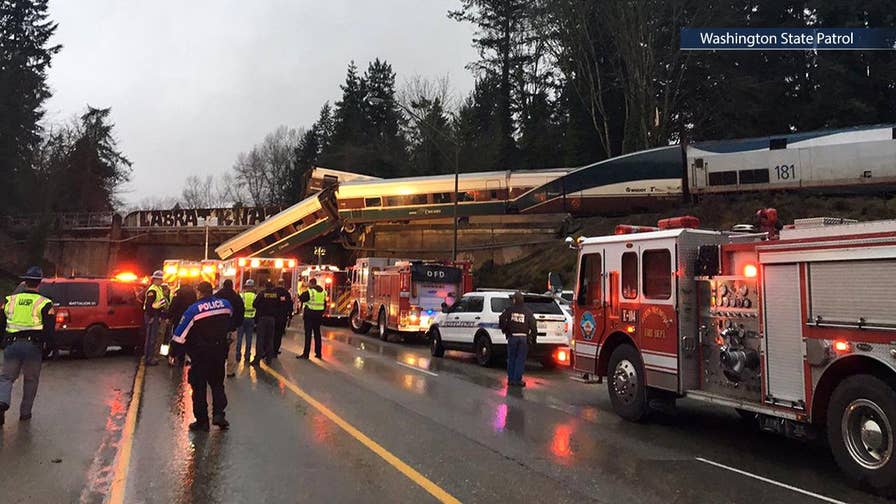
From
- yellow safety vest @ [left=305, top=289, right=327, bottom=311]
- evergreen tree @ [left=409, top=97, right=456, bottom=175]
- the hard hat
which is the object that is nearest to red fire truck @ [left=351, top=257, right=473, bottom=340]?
yellow safety vest @ [left=305, top=289, right=327, bottom=311]

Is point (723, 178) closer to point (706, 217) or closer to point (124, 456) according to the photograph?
point (706, 217)

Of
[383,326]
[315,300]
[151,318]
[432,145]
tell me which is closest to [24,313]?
[151,318]

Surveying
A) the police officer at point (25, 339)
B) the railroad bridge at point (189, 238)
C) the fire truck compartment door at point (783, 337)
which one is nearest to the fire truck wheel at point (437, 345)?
the police officer at point (25, 339)

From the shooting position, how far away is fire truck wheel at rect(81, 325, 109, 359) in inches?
551

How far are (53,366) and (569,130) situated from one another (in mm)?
45296

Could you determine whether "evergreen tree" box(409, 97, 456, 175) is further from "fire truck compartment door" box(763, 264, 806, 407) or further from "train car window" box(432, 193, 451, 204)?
"fire truck compartment door" box(763, 264, 806, 407)

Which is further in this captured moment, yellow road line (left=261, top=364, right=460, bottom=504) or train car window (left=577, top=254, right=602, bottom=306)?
train car window (left=577, top=254, right=602, bottom=306)

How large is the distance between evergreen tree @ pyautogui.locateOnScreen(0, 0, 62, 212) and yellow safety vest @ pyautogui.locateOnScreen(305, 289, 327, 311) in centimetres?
5160

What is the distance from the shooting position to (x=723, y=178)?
91.9ft

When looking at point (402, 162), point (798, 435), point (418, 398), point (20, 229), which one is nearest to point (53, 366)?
point (418, 398)

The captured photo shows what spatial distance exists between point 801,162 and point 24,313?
2696 centimetres

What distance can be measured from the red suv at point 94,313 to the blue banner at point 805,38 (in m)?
29.8

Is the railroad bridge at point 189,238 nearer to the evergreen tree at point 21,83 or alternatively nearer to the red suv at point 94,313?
the evergreen tree at point 21,83

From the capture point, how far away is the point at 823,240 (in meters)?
6.02
